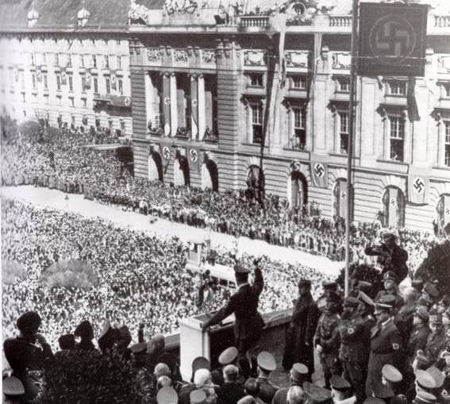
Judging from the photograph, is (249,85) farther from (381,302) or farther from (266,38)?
(381,302)

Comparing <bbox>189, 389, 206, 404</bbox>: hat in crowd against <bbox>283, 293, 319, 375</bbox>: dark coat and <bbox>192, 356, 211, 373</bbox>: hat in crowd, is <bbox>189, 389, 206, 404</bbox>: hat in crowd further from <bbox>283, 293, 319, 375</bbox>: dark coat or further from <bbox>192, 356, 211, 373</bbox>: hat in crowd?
<bbox>283, 293, 319, 375</bbox>: dark coat

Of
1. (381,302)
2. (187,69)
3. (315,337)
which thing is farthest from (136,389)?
(187,69)

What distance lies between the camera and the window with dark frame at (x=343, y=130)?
7238 millimetres

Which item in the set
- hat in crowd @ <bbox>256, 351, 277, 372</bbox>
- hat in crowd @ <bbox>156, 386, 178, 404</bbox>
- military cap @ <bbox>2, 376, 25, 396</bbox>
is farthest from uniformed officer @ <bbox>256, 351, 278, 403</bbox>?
military cap @ <bbox>2, 376, 25, 396</bbox>

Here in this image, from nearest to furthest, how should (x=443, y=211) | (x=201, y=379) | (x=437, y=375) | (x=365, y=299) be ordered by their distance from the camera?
(x=201, y=379), (x=437, y=375), (x=365, y=299), (x=443, y=211)

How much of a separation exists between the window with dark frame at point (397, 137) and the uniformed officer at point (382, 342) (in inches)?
54.2

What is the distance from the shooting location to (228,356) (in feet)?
22.5

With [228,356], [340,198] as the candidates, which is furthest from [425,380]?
[340,198]

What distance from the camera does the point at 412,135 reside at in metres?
7.12

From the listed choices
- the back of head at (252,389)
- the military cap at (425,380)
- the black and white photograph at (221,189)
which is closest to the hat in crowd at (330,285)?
the black and white photograph at (221,189)

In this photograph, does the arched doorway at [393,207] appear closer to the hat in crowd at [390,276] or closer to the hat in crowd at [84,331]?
the hat in crowd at [390,276]

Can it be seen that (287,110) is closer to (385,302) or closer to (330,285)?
(330,285)

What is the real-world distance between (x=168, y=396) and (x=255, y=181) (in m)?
2.50

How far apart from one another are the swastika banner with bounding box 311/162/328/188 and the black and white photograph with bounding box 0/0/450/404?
0.02 m
